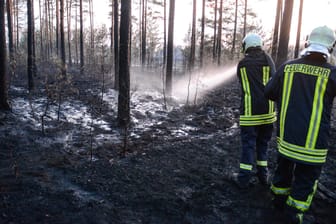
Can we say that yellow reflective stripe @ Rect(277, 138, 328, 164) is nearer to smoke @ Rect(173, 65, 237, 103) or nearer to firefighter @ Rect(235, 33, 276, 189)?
firefighter @ Rect(235, 33, 276, 189)

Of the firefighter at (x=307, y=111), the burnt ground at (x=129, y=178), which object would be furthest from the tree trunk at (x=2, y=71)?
the firefighter at (x=307, y=111)

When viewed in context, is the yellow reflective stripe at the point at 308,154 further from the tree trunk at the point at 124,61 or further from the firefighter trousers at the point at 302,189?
the tree trunk at the point at 124,61

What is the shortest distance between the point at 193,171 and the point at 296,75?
252 cm

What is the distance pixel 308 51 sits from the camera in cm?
282

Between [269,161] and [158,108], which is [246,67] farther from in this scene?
[158,108]

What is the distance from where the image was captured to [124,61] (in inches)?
314

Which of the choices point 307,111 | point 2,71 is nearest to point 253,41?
point 307,111

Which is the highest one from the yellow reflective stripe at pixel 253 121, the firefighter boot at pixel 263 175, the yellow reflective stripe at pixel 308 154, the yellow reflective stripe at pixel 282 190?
the yellow reflective stripe at pixel 253 121

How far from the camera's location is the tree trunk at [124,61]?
785 centimetres

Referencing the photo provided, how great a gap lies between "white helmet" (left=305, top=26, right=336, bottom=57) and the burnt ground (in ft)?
6.72

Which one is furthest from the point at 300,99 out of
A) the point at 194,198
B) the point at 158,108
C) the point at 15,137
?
the point at 158,108

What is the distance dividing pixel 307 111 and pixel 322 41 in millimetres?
771

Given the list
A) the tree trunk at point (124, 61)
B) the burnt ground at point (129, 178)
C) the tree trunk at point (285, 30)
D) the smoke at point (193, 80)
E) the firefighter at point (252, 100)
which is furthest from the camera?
the smoke at point (193, 80)

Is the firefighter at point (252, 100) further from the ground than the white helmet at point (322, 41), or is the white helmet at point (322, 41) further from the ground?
the white helmet at point (322, 41)
